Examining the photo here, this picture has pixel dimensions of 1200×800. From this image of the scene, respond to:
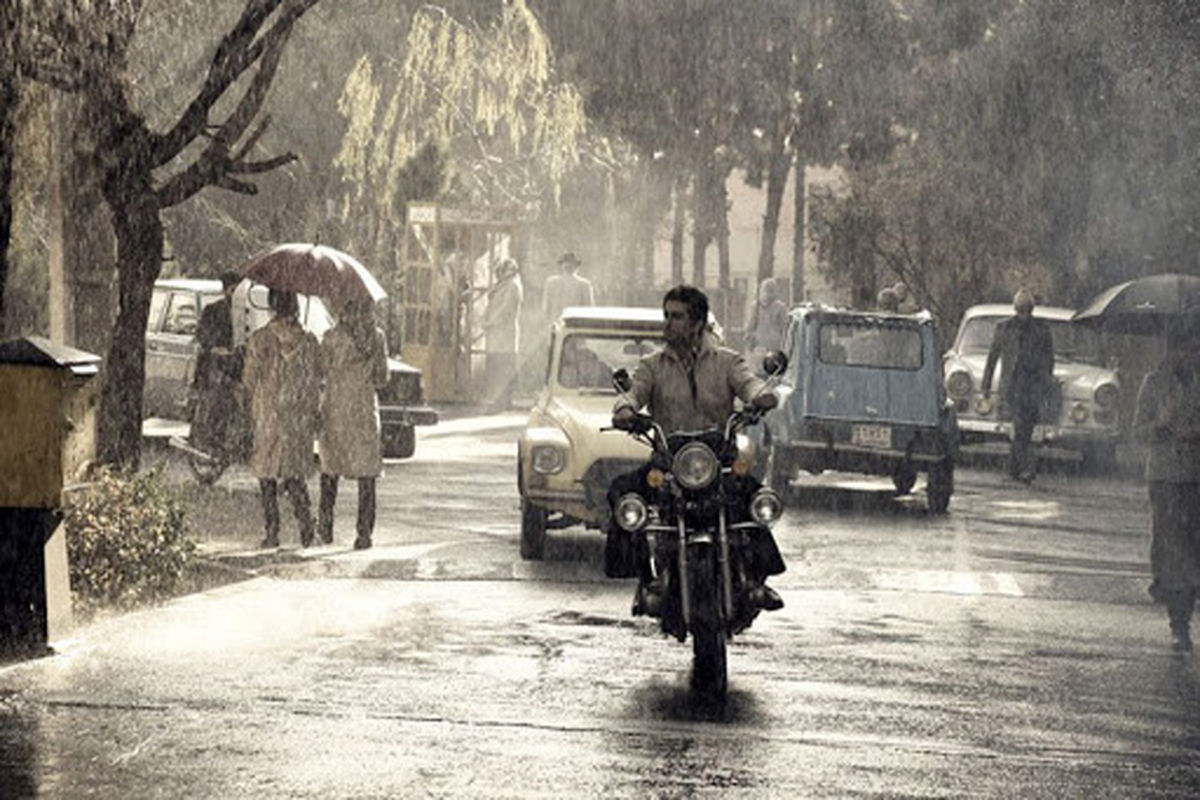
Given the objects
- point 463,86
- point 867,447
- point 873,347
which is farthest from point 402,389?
point 463,86

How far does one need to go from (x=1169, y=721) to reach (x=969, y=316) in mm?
19802

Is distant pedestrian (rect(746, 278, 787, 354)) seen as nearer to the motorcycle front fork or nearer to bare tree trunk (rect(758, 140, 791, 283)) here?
bare tree trunk (rect(758, 140, 791, 283))

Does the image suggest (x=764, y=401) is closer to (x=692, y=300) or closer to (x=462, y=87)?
(x=692, y=300)

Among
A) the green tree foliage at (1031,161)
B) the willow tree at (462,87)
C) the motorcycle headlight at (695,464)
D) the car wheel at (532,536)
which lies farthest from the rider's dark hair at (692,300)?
the green tree foliage at (1031,161)

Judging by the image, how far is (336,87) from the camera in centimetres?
4069

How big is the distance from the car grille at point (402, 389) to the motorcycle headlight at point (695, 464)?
14072 mm

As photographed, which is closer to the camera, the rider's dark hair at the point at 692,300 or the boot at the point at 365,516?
the rider's dark hair at the point at 692,300

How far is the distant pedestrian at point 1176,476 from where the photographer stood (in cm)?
1354

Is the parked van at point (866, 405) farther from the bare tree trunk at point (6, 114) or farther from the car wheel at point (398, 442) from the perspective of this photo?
the bare tree trunk at point (6, 114)

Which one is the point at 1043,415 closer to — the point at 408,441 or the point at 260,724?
the point at 408,441

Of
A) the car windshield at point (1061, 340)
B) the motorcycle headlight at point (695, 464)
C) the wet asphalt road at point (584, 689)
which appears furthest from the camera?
the car windshield at point (1061, 340)

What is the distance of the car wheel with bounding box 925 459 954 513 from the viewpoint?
22078 mm

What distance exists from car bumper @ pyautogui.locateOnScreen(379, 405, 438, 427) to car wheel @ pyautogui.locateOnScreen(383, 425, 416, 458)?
0.36 meters

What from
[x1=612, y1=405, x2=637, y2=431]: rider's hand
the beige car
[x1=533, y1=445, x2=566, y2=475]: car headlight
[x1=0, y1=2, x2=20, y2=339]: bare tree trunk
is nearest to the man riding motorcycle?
[x1=612, y1=405, x2=637, y2=431]: rider's hand
